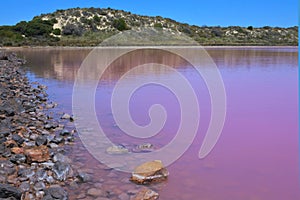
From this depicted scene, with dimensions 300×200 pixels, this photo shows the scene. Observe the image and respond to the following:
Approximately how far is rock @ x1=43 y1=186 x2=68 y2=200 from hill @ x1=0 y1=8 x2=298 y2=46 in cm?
4419

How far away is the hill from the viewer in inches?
2040

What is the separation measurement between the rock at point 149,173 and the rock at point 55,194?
1.00 meters

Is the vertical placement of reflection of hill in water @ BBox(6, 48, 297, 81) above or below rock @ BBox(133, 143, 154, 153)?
above

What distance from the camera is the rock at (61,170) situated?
4.65 m

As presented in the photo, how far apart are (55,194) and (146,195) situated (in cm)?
106

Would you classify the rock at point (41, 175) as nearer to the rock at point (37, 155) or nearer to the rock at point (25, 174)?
the rock at point (25, 174)

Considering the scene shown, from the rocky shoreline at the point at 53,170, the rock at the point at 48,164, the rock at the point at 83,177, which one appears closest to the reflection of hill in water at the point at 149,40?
the rocky shoreline at the point at 53,170

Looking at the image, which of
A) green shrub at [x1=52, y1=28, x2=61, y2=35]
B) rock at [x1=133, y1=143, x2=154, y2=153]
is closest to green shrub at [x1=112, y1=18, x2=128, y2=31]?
green shrub at [x1=52, y1=28, x2=61, y2=35]

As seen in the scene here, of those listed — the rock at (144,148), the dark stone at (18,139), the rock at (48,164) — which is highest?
the dark stone at (18,139)

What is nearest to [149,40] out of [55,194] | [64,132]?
[64,132]

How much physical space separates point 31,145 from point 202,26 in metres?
79.2

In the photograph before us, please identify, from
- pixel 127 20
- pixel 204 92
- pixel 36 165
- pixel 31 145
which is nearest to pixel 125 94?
pixel 204 92

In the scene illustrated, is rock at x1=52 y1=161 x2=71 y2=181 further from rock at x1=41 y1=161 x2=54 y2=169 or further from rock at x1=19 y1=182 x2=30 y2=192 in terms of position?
rock at x1=19 y1=182 x2=30 y2=192

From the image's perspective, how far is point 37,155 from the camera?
16.8 feet
